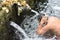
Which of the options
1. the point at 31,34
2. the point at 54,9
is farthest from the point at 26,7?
the point at 54,9

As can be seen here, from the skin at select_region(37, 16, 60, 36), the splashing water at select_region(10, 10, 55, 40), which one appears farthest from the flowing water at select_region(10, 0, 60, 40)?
the skin at select_region(37, 16, 60, 36)

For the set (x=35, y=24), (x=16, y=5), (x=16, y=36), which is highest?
(x=16, y=5)

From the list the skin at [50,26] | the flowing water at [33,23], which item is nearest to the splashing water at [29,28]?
the flowing water at [33,23]

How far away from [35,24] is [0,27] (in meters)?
1.05

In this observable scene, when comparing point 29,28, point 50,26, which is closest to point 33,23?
point 29,28

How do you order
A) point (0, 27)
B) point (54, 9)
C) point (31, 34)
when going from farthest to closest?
point (54, 9) < point (31, 34) < point (0, 27)

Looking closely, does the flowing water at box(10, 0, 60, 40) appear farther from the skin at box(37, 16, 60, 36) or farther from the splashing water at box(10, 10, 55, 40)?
the skin at box(37, 16, 60, 36)

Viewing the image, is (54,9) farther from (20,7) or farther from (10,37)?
(10,37)

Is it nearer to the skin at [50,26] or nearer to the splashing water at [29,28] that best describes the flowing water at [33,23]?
the splashing water at [29,28]

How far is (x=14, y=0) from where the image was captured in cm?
506

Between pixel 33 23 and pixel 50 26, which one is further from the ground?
pixel 33 23

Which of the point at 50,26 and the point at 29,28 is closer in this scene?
the point at 50,26

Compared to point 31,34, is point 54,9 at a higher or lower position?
higher

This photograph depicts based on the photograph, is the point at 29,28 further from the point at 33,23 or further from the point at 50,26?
the point at 50,26
